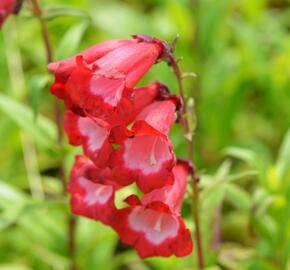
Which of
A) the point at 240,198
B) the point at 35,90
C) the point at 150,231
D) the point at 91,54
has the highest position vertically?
the point at 91,54

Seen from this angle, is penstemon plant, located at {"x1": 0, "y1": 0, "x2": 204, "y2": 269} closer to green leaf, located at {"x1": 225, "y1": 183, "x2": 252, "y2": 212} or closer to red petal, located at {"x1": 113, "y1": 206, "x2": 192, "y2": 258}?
red petal, located at {"x1": 113, "y1": 206, "x2": 192, "y2": 258}

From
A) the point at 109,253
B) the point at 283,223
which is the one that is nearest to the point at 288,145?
the point at 283,223

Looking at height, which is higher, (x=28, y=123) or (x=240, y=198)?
(x=28, y=123)

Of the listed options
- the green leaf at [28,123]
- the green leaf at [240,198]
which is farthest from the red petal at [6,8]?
the green leaf at [240,198]

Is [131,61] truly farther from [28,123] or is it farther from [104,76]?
[28,123]

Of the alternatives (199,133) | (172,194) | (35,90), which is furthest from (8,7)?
(199,133)

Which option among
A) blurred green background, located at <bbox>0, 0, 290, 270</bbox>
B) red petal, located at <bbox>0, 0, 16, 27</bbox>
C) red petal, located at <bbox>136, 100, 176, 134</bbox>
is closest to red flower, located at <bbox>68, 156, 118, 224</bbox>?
red petal, located at <bbox>136, 100, 176, 134</bbox>

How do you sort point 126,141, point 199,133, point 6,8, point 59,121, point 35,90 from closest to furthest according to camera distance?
point 126,141 → point 6,8 → point 35,90 → point 59,121 → point 199,133
